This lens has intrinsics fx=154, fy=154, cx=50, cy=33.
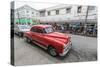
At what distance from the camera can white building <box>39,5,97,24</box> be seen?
3076 mm

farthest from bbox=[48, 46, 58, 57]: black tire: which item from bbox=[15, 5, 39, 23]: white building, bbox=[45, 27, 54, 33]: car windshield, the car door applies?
bbox=[15, 5, 39, 23]: white building

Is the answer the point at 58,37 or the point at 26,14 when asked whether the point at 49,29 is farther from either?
the point at 26,14

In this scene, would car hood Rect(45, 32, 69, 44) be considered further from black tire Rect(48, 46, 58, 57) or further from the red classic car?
black tire Rect(48, 46, 58, 57)

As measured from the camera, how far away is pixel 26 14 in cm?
290

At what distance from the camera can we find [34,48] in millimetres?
3000

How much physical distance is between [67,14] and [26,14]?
86cm

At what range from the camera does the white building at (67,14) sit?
308cm

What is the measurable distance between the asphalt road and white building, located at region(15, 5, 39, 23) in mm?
354

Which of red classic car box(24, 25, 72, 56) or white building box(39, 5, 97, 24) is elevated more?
white building box(39, 5, 97, 24)

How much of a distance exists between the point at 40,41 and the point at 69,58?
0.70m

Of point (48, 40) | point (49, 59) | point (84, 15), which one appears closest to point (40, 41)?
point (48, 40)

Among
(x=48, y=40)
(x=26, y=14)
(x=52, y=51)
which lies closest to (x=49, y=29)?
(x=48, y=40)

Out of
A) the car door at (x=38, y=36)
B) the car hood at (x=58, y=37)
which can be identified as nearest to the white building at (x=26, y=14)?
the car door at (x=38, y=36)

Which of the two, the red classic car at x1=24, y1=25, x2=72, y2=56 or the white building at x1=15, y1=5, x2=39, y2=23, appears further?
the red classic car at x1=24, y1=25, x2=72, y2=56
